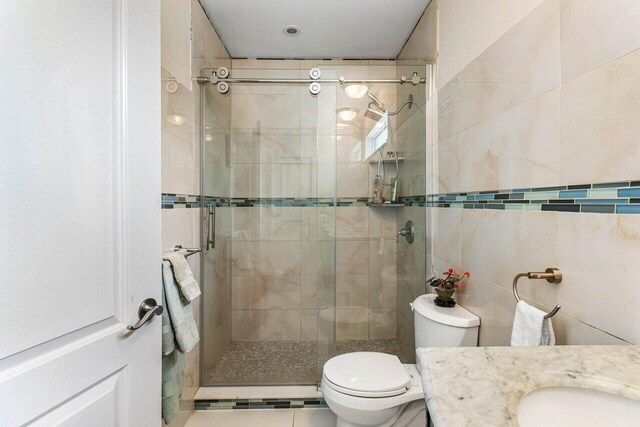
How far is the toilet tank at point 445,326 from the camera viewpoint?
1254mm

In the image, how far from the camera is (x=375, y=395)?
4.03ft

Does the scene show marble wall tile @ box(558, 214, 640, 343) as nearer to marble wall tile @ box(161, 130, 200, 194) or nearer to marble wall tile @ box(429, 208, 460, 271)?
marble wall tile @ box(429, 208, 460, 271)

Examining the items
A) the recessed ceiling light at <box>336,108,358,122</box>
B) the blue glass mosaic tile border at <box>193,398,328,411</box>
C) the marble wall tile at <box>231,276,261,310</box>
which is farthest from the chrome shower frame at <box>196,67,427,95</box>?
the blue glass mosaic tile border at <box>193,398,328,411</box>

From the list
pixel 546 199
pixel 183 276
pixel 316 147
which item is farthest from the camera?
pixel 316 147

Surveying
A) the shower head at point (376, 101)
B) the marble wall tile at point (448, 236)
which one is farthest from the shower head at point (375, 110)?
the marble wall tile at point (448, 236)

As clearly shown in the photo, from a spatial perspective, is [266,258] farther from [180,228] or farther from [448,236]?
[448,236]

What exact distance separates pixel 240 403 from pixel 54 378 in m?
1.45

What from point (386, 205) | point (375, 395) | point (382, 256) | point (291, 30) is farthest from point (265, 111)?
point (375, 395)

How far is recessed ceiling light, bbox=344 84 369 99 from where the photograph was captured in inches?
83.9

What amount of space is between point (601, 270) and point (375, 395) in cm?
97

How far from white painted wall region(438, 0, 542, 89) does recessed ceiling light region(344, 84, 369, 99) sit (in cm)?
65

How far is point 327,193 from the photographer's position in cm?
209

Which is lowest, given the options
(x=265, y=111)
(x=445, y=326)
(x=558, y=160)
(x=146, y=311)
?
(x=445, y=326)

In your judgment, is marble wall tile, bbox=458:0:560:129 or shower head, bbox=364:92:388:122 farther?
shower head, bbox=364:92:388:122
